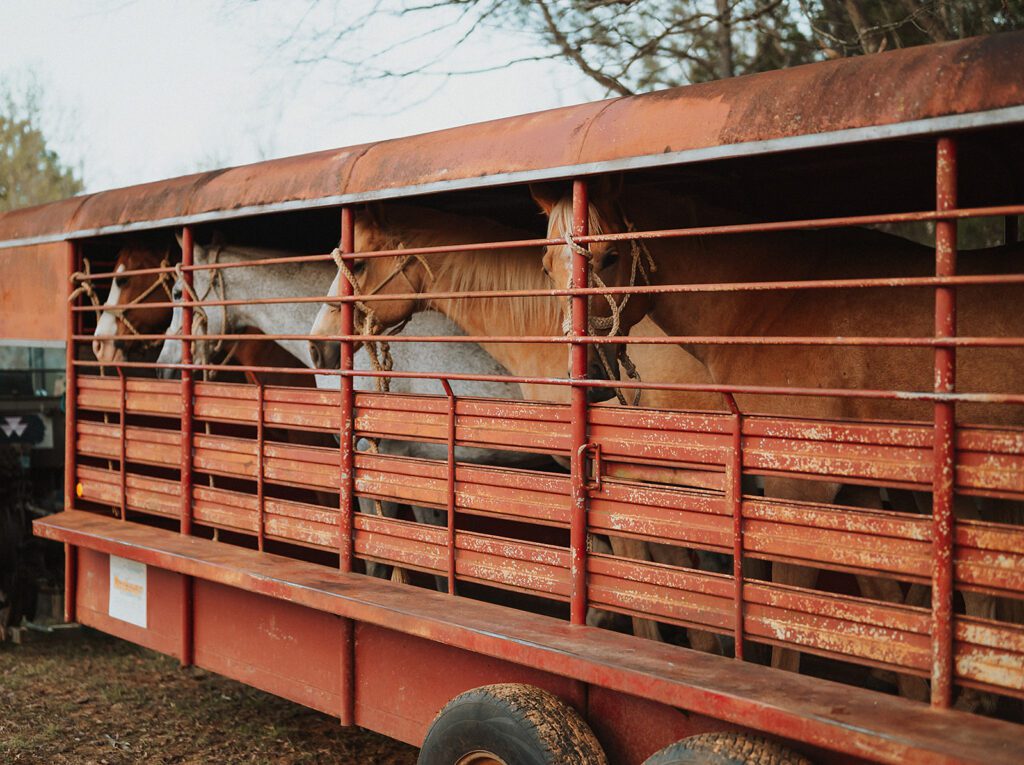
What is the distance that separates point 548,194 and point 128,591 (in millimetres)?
2872

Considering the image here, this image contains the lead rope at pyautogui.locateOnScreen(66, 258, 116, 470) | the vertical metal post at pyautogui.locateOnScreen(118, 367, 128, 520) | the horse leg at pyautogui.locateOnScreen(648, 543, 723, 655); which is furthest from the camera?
the lead rope at pyautogui.locateOnScreen(66, 258, 116, 470)

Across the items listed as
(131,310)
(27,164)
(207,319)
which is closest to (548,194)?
(207,319)

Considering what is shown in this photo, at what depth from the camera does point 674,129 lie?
266 cm

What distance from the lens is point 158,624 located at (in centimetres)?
446

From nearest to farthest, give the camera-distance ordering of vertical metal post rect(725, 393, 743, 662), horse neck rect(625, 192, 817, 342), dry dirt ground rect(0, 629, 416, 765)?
vertical metal post rect(725, 393, 743, 662) → horse neck rect(625, 192, 817, 342) → dry dirt ground rect(0, 629, 416, 765)

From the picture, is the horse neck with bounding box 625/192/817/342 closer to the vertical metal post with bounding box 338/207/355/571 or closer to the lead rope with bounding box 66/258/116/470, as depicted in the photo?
the vertical metal post with bounding box 338/207/355/571

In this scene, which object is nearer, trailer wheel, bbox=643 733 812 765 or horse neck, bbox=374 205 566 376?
trailer wheel, bbox=643 733 812 765

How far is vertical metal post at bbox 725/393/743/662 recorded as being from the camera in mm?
2555

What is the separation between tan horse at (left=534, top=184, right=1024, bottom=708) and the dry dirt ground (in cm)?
233

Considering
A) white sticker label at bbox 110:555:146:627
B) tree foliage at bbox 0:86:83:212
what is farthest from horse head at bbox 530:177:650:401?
tree foliage at bbox 0:86:83:212

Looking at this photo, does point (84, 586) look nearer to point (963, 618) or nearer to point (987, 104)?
point (963, 618)

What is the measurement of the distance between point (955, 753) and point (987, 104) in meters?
1.36

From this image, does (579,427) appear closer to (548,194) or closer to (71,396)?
(548,194)

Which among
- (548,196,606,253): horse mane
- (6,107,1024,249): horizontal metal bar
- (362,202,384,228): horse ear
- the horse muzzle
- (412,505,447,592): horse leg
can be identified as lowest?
(412,505,447,592): horse leg
